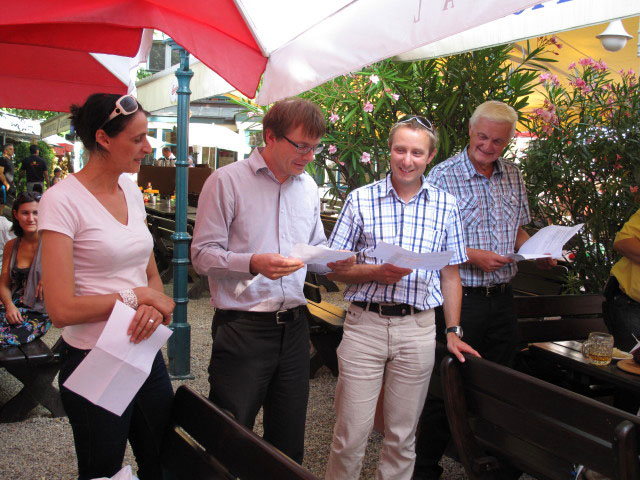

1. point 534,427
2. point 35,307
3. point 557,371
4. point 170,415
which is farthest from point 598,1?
point 35,307

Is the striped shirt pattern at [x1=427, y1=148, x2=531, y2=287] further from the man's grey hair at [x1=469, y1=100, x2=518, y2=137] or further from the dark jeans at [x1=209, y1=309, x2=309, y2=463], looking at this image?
the dark jeans at [x1=209, y1=309, x2=309, y2=463]

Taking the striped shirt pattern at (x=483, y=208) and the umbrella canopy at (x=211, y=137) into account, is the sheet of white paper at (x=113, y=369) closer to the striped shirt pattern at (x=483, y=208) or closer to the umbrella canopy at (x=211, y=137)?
the striped shirt pattern at (x=483, y=208)

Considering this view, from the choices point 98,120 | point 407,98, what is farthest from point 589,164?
point 98,120

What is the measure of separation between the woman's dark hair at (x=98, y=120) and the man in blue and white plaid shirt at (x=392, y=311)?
101 cm

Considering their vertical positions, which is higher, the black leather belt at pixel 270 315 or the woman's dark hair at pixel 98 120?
the woman's dark hair at pixel 98 120

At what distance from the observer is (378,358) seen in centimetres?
273

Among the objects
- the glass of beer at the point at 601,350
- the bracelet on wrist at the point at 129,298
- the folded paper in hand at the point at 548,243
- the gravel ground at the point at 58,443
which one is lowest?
the gravel ground at the point at 58,443

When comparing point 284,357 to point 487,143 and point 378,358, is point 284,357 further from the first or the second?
point 487,143

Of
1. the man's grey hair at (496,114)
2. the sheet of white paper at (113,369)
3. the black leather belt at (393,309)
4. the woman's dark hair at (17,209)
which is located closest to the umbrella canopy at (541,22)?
the man's grey hair at (496,114)

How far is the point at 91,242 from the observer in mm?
1979

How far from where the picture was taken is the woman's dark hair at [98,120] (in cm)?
205

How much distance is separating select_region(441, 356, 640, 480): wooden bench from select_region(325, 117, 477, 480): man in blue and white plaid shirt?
0.26m

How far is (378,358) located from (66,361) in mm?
1232

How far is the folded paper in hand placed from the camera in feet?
10.6
